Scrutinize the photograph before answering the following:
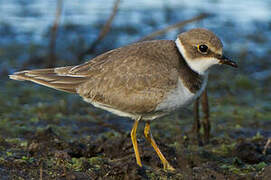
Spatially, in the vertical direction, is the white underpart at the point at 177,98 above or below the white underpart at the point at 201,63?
below

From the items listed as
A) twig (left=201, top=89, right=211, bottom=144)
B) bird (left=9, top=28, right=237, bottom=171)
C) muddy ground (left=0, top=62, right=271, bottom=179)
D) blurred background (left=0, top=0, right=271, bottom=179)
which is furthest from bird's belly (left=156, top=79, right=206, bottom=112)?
twig (left=201, top=89, right=211, bottom=144)

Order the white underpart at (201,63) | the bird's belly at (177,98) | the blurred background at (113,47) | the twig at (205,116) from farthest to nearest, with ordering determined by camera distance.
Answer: the blurred background at (113,47)
the twig at (205,116)
the white underpart at (201,63)
the bird's belly at (177,98)

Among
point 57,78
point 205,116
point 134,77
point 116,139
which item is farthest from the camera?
point 205,116

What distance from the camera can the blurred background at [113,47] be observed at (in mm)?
7066

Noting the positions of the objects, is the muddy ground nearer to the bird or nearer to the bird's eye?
the bird

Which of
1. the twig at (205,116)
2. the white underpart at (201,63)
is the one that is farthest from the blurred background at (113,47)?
the white underpart at (201,63)

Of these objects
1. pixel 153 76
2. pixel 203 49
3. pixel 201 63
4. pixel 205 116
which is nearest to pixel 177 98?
pixel 153 76

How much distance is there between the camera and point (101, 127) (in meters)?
7.14

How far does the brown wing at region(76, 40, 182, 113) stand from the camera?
5.03 m

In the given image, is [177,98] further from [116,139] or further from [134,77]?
[116,139]

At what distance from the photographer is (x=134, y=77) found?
5117 millimetres

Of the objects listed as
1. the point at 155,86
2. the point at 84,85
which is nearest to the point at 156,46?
the point at 155,86

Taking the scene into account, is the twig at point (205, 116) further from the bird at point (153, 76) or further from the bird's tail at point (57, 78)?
the bird's tail at point (57, 78)

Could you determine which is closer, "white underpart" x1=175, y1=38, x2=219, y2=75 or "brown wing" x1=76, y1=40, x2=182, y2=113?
"brown wing" x1=76, y1=40, x2=182, y2=113
